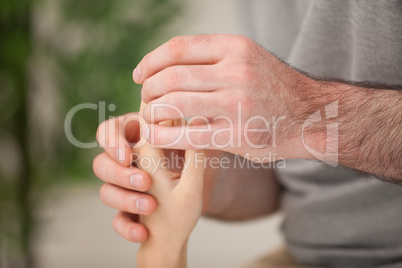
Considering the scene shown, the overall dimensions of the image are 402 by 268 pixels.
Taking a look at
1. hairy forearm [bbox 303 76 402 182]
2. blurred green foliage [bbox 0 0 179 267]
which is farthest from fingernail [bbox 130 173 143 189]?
blurred green foliage [bbox 0 0 179 267]

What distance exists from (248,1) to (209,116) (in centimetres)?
58

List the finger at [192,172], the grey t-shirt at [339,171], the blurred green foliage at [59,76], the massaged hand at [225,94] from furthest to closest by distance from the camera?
1. the blurred green foliage at [59,76]
2. the grey t-shirt at [339,171]
3. the finger at [192,172]
4. the massaged hand at [225,94]

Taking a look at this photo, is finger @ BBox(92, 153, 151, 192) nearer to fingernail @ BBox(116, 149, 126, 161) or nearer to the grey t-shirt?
fingernail @ BBox(116, 149, 126, 161)

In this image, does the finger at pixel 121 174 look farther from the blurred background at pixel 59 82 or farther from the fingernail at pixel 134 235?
the blurred background at pixel 59 82

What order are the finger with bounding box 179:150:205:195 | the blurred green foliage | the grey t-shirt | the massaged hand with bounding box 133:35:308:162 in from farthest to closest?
the blurred green foliage
the grey t-shirt
the finger with bounding box 179:150:205:195
the massaged hand with bounding box 133:35:308:162

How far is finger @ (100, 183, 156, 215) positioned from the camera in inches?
24.3

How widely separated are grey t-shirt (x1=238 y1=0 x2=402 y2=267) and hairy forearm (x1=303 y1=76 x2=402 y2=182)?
0.44 ft

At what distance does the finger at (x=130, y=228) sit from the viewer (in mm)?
646

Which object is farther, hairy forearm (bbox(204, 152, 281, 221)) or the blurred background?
the blurred background

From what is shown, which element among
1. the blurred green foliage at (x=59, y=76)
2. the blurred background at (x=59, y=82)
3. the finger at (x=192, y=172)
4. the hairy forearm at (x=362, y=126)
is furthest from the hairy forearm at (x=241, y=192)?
the blurred green foliage at (x=59, y=76)

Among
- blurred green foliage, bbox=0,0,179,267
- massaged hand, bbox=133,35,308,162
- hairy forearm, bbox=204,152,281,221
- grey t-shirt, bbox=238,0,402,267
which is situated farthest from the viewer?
blurred green foliage, bbox=0,0,179,267

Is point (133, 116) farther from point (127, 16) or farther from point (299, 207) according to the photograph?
point (127, 16)

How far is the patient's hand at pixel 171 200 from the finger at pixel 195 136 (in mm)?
80

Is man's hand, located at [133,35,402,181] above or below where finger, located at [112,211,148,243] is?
above
